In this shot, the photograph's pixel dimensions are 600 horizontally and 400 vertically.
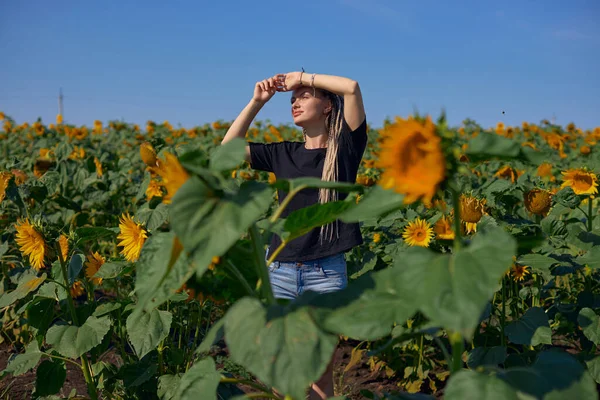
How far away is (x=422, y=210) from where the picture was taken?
3678mm

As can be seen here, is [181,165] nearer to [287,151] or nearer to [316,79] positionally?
[316,79]

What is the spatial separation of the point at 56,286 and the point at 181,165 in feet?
4.91

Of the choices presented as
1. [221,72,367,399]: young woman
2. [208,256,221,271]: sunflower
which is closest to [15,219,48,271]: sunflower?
[221,72,367,399]: young woman

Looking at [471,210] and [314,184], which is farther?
[471,210]

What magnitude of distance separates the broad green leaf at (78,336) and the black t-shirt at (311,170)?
862 millimetres

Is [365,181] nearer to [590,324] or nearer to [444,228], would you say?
[444,228]

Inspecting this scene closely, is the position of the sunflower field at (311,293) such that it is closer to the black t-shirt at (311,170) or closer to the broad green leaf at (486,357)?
the broad green leaf at (486,357)

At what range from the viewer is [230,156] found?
1146mm

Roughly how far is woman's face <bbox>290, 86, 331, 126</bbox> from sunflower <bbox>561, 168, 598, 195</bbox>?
126cm

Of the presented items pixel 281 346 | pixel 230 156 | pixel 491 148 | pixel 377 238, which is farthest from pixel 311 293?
pixel 377 238

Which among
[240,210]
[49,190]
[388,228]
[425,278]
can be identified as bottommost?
[388,228]

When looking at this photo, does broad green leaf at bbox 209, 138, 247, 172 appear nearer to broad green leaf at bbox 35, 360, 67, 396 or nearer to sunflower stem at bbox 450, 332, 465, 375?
sunflower stem at bbox 450, 332, 465, 375

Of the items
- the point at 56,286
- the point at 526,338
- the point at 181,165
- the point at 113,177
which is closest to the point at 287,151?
the point at 56,286

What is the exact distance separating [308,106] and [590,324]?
4.84 feet
